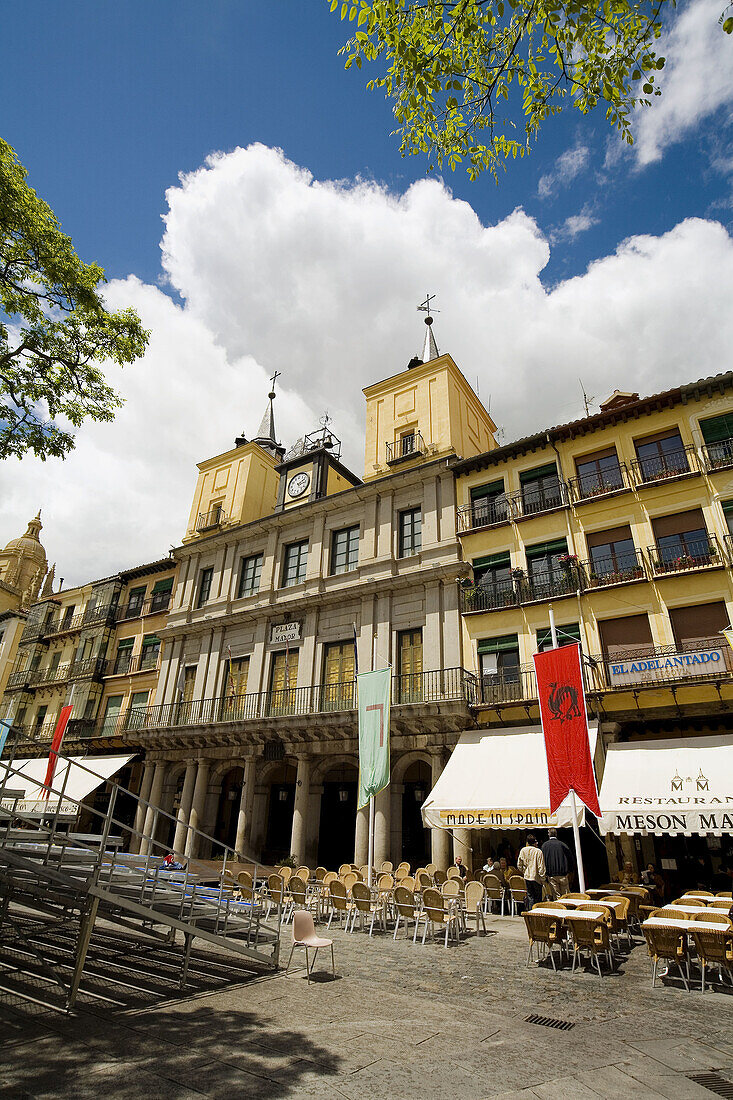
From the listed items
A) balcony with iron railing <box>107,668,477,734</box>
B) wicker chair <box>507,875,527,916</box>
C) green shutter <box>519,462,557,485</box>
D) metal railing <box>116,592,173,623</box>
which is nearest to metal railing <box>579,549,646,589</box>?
green shutter <box>519,462,557,485</box>

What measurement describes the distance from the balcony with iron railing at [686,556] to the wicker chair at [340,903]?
11.3m

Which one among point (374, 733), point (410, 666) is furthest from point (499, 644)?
point (374, 733)

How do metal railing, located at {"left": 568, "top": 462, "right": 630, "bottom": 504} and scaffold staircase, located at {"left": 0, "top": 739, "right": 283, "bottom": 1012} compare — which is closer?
scaffold staircase, located at {"left": 0, "top": 739, "right": 283, "bottom": 1012}

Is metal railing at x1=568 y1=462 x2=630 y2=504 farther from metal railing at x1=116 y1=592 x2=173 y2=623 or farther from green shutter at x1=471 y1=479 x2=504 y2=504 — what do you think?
metal railing at x1=116 y1=592 x2=173 y2=623

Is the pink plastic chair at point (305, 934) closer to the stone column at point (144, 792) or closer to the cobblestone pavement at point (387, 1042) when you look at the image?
the cobblestone pavement at point (387, 1042)

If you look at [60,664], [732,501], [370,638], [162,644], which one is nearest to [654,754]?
[732,501]

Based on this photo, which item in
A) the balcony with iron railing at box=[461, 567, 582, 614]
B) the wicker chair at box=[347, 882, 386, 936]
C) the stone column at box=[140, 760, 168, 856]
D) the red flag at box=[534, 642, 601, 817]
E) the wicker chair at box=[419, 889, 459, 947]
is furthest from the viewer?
the stone column at box=[140, 760, 168, 856]

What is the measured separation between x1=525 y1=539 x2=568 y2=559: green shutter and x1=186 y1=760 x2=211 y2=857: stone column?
15.1 meters

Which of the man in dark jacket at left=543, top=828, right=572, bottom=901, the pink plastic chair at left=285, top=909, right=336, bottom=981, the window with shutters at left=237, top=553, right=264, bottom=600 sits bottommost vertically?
the pink plastic chair at left=285, top=909, right=336, bottom=981

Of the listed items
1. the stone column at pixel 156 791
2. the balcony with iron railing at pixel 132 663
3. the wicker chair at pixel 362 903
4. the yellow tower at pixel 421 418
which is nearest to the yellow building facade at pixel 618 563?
the yellow tower at pixel 421 418

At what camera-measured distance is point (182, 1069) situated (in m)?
4.69

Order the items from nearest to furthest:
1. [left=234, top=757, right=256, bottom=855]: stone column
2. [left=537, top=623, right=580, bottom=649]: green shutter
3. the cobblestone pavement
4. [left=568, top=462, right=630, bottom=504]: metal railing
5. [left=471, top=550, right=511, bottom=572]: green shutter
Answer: the cobblestone pavement
[left=537, top=623, right=580, bottom=649]: green shutter
[left=568, top=462, right=630, bottom=504]: metal railing
[left=471, top=550, right=511, bottom=572]: green shutter
[left=234, top=757, right=256, bottom=855]: stone column

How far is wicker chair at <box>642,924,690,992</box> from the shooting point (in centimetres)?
757

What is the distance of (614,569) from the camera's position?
17.2 meters
